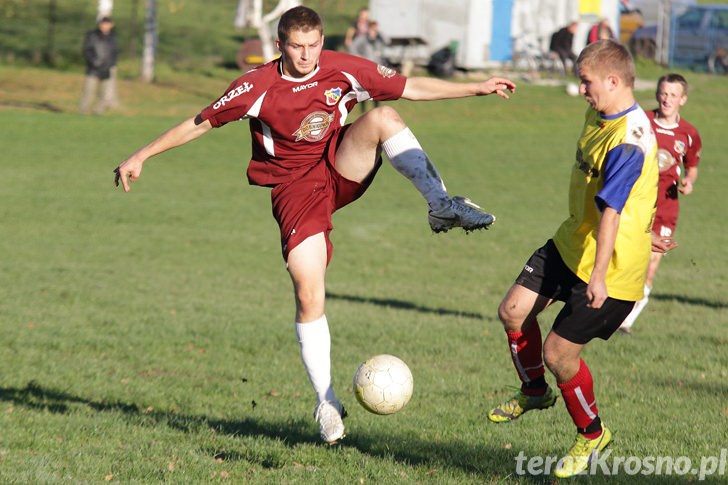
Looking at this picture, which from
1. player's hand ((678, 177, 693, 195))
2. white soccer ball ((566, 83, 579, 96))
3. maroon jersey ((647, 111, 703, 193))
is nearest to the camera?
maroon jersey ((647, 111, 703, 193))

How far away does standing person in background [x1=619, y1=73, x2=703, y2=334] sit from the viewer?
9531 millimetres

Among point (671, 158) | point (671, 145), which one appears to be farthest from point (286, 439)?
point (671, 145)

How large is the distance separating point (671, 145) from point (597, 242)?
4.94 meters

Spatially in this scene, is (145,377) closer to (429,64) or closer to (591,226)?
(591,226)

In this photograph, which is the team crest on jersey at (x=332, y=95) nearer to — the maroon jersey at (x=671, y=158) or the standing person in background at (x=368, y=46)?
the maroon jersey at (x=671, y=158)

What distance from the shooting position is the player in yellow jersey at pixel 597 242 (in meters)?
5.34

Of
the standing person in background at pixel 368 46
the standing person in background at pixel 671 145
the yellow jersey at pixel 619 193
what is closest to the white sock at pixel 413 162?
the yellow jersey at pixel 619 193

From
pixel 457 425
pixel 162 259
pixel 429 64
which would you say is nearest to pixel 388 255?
pixel 162 259

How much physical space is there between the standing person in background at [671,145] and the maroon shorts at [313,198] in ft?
13.1

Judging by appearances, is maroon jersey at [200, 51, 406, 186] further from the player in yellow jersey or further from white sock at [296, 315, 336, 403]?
the player in yellow jersey

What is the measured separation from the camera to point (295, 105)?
6336mm

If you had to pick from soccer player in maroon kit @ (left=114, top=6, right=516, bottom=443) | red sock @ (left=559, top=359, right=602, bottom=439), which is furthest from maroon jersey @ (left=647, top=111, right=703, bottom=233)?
red sock @ (left=559, top=359, right=602, bottom=439)

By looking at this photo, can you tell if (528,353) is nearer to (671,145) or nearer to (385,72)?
(385,72)

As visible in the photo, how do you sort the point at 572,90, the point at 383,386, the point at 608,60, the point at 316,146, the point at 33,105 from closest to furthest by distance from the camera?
the point at 608,60 < the point at 383,386 < the point at 316,146 < the point at 33,105 < the point at 572,90
